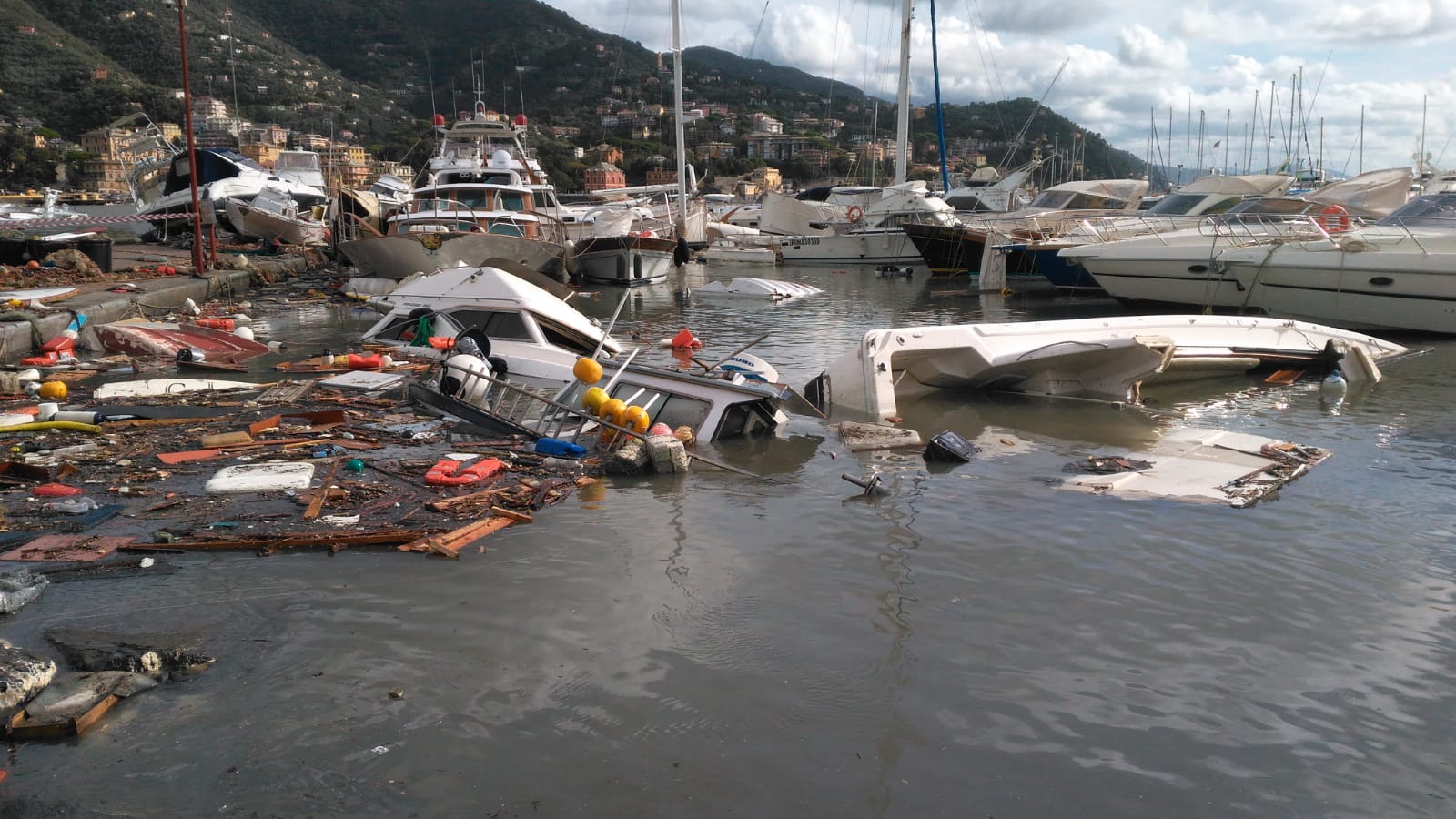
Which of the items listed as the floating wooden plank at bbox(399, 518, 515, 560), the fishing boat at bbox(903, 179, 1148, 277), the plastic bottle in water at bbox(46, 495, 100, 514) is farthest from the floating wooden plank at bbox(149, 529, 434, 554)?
the fishing boat at bbox(903, 179, 1148, 277)

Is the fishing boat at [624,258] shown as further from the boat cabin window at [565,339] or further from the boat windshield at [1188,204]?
the boat cabin window at [565,339]

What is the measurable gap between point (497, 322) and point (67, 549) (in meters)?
8.45

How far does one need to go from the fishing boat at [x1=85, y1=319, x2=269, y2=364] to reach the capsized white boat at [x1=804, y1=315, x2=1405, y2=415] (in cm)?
917

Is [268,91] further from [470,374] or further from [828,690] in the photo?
[828,690]

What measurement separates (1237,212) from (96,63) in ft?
342

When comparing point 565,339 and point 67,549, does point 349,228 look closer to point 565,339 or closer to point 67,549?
point 565,339

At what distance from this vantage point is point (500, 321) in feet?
48.2

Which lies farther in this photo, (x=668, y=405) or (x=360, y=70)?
(x=360, y=70)

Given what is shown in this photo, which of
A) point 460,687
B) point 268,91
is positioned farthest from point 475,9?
point 460,687

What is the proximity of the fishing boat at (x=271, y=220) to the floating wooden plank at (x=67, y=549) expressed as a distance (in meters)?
32.8

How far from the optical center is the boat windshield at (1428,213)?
1880 centimetres

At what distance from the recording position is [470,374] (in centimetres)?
1159

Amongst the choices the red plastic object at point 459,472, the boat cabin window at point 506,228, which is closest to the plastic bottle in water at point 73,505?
the red plastic object at point 459,472

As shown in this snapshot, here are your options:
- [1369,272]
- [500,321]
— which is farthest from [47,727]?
[1369,272]
